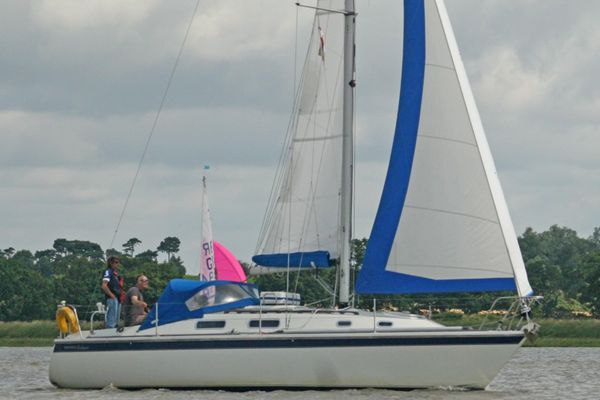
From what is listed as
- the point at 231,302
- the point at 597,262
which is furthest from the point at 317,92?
the point at 597,262

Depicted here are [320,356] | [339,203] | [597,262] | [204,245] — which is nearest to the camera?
[320,356]

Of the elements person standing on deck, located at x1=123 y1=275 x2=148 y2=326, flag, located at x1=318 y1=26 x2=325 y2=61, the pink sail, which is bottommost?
person standing on deck, located at x1=123 y1=275 x2=148 y2=326

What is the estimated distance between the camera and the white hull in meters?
30.5

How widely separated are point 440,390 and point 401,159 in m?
5.14

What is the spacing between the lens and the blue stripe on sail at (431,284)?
3083 cm

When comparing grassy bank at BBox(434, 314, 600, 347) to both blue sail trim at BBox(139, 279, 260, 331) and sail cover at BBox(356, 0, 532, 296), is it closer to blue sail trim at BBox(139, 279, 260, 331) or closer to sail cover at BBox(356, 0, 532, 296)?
blue sail trim at BBox(139, 279, 260, 331)

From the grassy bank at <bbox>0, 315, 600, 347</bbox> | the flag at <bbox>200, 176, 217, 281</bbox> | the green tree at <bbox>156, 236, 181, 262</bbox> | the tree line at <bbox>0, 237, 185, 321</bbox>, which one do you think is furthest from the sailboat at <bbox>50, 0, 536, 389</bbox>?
the green tree at <bbox>156, 236, 181, 262</bbox>

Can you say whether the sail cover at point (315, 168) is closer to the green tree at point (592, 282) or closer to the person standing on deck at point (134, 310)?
the person standing on deck at point (134, 310)

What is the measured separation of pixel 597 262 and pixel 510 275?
5303cm

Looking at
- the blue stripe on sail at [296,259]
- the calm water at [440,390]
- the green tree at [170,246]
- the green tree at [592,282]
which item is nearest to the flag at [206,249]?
the calm water at [440,390]

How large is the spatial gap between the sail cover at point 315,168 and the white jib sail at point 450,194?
2.10m

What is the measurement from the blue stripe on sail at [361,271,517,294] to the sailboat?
0.03 meters

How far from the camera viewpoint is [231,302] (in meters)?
32.6

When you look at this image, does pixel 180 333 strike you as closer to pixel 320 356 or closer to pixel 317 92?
pixel 320 356
